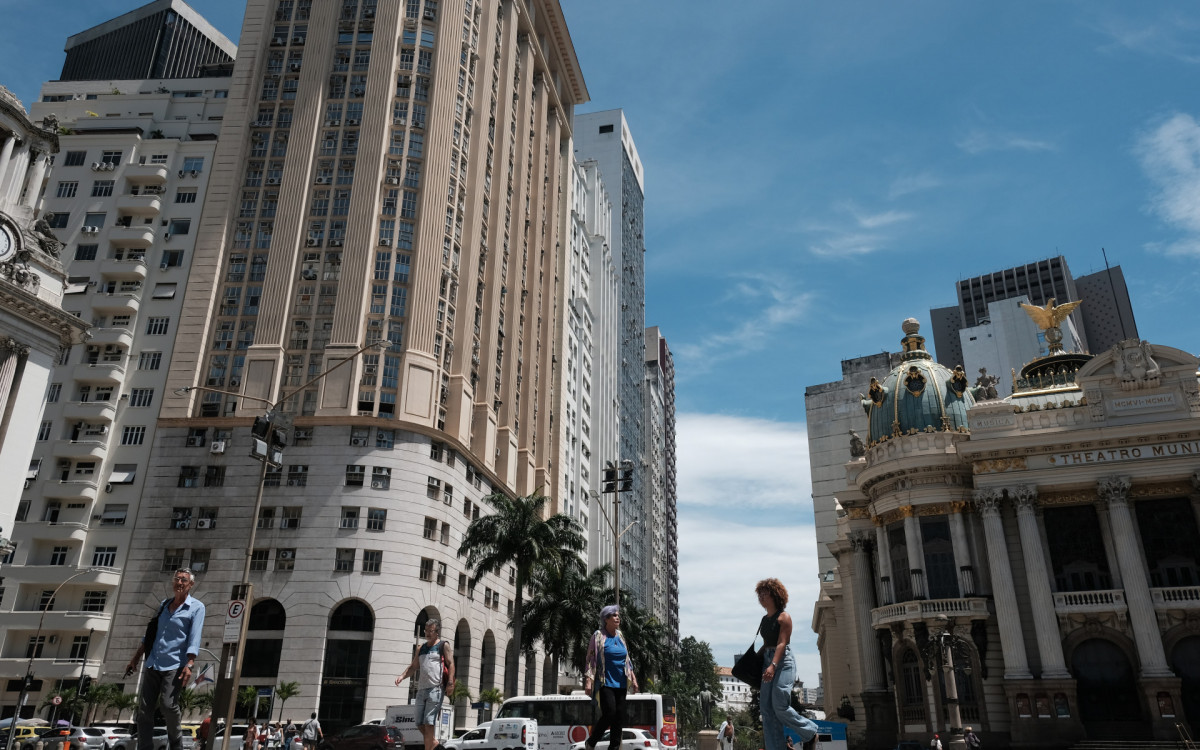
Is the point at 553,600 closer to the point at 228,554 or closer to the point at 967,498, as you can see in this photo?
the point at 228,554

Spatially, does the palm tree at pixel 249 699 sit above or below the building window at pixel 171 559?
below

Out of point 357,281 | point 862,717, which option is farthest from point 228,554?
point 862,717

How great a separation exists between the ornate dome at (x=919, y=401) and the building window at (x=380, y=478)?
1280 inches

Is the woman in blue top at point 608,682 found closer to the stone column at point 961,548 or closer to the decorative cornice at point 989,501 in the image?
the stone column at point 961,548

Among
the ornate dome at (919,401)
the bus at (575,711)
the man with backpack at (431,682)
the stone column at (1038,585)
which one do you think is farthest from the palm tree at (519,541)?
the man with backpack at (431,682)

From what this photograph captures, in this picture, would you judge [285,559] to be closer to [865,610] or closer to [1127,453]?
[865,610]

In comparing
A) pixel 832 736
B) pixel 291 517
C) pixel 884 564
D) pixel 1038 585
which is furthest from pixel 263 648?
→ pixel 1038 585

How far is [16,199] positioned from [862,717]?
58242 mm

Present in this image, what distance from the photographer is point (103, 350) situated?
60812mm

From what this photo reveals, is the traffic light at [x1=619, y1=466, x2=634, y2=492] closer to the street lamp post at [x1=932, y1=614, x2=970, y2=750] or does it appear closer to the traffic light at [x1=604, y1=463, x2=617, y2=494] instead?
the traffic light at [x1=604, y1=463, x2=617, y2=494]

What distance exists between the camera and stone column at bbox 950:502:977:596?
4766 cm

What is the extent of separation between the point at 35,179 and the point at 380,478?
1027 inches

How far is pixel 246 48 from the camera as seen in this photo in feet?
224

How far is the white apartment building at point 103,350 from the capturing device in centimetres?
5306
